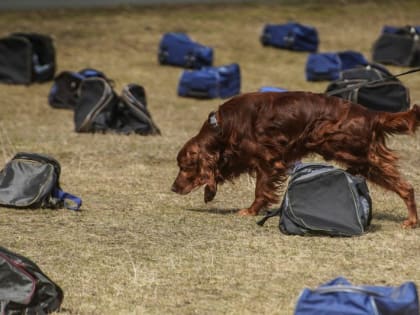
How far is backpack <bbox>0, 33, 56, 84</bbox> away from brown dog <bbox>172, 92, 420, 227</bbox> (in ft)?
26.1

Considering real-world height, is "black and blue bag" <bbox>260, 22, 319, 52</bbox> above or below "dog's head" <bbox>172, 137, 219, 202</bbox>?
below

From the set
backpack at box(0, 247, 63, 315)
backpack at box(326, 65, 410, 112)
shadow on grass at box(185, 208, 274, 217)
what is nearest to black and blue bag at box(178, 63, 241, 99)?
backpack at box(326, 65, 410, 112)

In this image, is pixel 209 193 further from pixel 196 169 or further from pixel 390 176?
pixel 390 176

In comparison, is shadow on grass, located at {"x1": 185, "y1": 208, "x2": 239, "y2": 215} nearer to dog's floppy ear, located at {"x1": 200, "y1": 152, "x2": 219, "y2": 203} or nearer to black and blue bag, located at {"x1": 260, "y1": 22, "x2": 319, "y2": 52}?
dog's floppy ear, located at {"x1": 200, "y1": 152, "x2": 219, "y2": 203}

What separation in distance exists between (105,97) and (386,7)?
1196 centimetres

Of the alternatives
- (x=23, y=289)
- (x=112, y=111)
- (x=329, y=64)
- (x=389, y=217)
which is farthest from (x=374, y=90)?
(x=23, y=289)

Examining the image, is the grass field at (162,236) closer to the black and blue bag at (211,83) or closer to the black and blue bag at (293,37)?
the black and blue bag at (211,83)

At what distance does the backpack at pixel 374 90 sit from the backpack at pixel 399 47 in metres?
4.68

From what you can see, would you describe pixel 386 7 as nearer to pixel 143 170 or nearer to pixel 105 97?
pixel 105 97

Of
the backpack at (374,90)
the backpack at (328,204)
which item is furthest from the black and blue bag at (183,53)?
the backpack at (328,204)

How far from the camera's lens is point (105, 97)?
1177cm

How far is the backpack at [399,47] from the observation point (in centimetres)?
1702

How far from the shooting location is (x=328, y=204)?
22.7 ft

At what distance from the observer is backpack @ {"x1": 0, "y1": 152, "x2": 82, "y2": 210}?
7941mm
